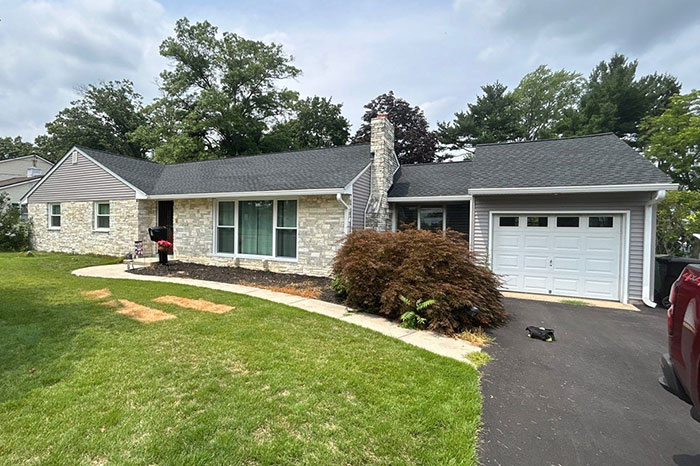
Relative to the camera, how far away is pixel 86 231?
1467 cm

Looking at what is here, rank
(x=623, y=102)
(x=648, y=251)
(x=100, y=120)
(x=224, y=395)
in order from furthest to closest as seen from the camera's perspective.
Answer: (x=100, y=120) → (x=623, y=102) → (x=648, y=251) → (x=224, y=395)

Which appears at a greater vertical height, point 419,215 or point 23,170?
point 23,170

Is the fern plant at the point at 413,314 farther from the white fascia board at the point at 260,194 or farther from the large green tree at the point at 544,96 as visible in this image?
the large green tree at the point at 544,96

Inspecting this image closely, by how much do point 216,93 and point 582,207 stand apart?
81.3 feet

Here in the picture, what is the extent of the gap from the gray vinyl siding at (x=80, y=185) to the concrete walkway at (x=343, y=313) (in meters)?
4.70

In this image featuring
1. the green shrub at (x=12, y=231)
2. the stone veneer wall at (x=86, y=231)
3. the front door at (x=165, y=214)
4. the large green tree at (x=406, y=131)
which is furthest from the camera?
the large green tree at (x=406, y=131)

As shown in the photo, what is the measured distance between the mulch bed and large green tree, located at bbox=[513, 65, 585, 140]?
28.7 metres

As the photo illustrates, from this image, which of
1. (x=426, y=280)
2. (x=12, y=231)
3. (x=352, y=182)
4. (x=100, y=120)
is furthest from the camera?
(x=100, y=120)

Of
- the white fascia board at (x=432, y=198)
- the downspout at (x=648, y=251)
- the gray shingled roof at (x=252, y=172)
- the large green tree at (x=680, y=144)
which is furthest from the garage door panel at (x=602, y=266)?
the large green tree at (x=680, y=144)

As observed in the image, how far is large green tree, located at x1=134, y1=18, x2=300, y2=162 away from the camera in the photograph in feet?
82.3

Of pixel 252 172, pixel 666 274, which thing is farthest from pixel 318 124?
pixel 666 274

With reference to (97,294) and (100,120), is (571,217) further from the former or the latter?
(100,120)

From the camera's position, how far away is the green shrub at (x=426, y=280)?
18.4 feet

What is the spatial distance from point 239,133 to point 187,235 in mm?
16978
